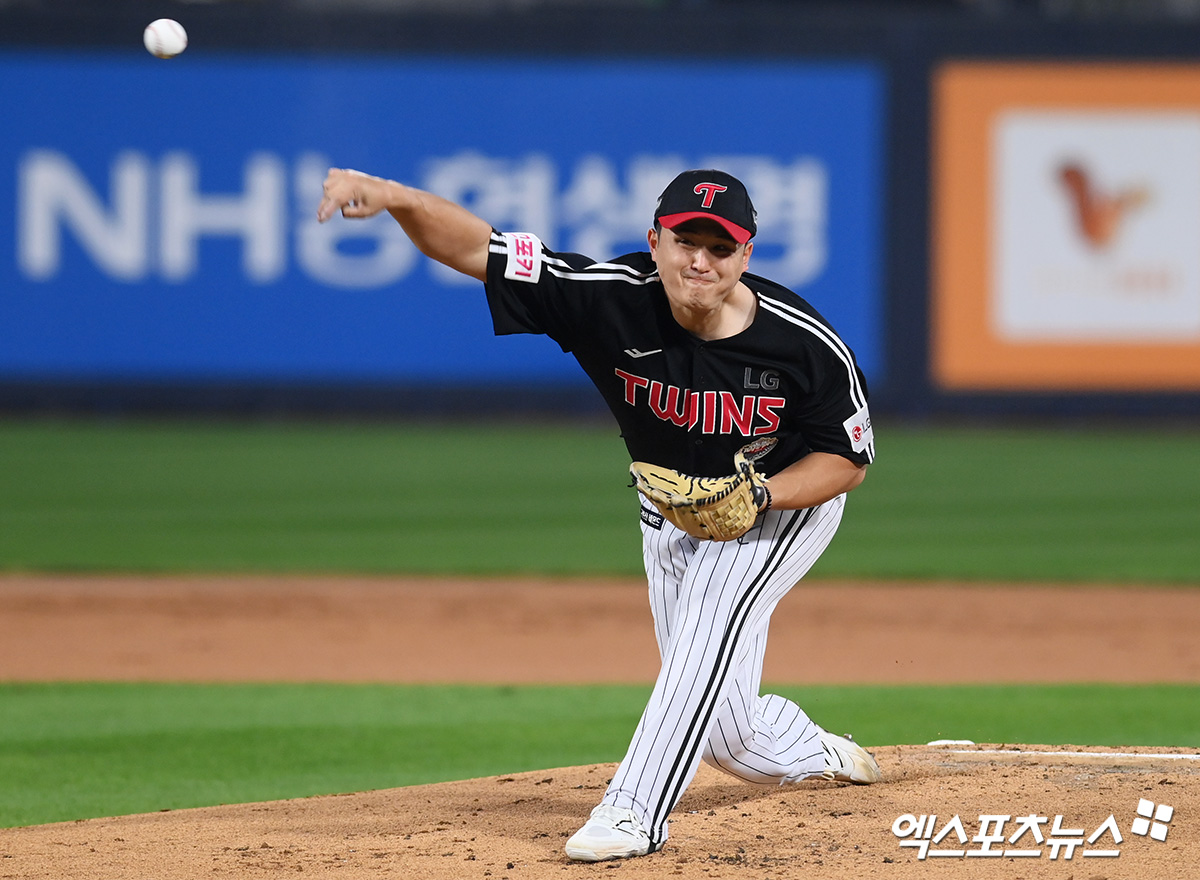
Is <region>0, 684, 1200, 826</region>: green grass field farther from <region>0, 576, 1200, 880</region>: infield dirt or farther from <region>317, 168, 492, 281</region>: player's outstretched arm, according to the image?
<region>317, 168, 492, 281</region>: player's outstretched arm

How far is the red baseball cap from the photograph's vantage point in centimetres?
380

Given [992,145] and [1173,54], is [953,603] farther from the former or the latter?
[1173,54]

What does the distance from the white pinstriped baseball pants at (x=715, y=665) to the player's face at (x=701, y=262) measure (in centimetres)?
65

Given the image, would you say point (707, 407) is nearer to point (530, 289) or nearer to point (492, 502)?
point (530, 289)

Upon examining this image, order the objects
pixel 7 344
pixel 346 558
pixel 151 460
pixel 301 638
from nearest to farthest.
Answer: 1. pixel 301 638
2. pixel 346 558
3. pixel 151 460
4. pixel 7 344

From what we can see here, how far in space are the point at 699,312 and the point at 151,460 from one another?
37.3 ft

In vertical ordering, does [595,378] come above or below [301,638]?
above

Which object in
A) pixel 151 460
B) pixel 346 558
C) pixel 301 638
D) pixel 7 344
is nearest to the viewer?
pixel 301 638

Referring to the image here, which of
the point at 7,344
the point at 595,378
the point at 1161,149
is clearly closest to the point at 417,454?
the point at 7,344

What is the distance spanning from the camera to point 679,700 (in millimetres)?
3949

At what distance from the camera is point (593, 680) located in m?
7.25

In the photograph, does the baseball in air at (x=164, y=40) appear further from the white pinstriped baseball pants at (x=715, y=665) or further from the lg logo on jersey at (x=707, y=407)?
the white pinstriped baseball pants at (x=715, y=665)

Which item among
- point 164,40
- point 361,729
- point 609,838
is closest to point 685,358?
point 609,838

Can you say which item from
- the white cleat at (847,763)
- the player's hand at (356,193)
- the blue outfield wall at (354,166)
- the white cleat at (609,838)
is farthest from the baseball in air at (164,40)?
the blue outfield wall at (354,166)
